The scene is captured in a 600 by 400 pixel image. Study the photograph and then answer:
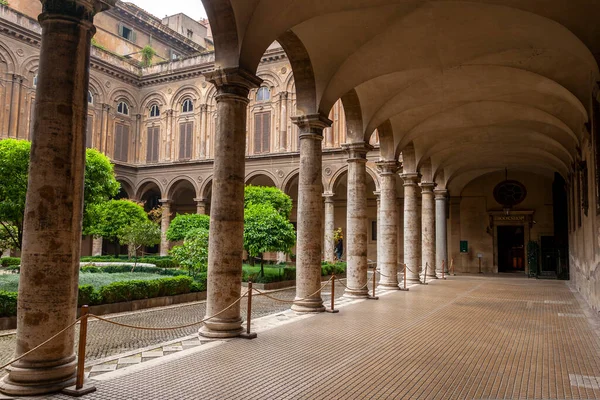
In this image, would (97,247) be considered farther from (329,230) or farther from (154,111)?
(329,230)

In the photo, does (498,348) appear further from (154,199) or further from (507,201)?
(154,199)

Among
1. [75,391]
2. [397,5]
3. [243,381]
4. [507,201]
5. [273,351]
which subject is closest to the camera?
[75,391]

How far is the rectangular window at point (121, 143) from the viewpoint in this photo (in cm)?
3177

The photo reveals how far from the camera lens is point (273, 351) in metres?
6.39

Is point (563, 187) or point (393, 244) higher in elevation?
point (563, 187)

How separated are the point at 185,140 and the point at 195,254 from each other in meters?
17.2

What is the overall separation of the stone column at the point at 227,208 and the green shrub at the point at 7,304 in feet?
14.7

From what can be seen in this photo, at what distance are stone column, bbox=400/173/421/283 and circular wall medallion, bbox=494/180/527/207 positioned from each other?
11.7 meters

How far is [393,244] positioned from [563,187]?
36.1 feet

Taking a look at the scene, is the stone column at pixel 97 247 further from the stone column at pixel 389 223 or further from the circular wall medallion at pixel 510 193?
the circular wall medallion at pixel 510 193

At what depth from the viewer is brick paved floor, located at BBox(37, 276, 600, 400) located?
→ 4738 millimetres

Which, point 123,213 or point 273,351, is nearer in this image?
point 273,351

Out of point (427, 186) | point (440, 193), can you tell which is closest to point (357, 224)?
point (427, 186)

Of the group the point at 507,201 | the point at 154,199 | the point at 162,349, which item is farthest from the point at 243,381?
the point at 154,199
